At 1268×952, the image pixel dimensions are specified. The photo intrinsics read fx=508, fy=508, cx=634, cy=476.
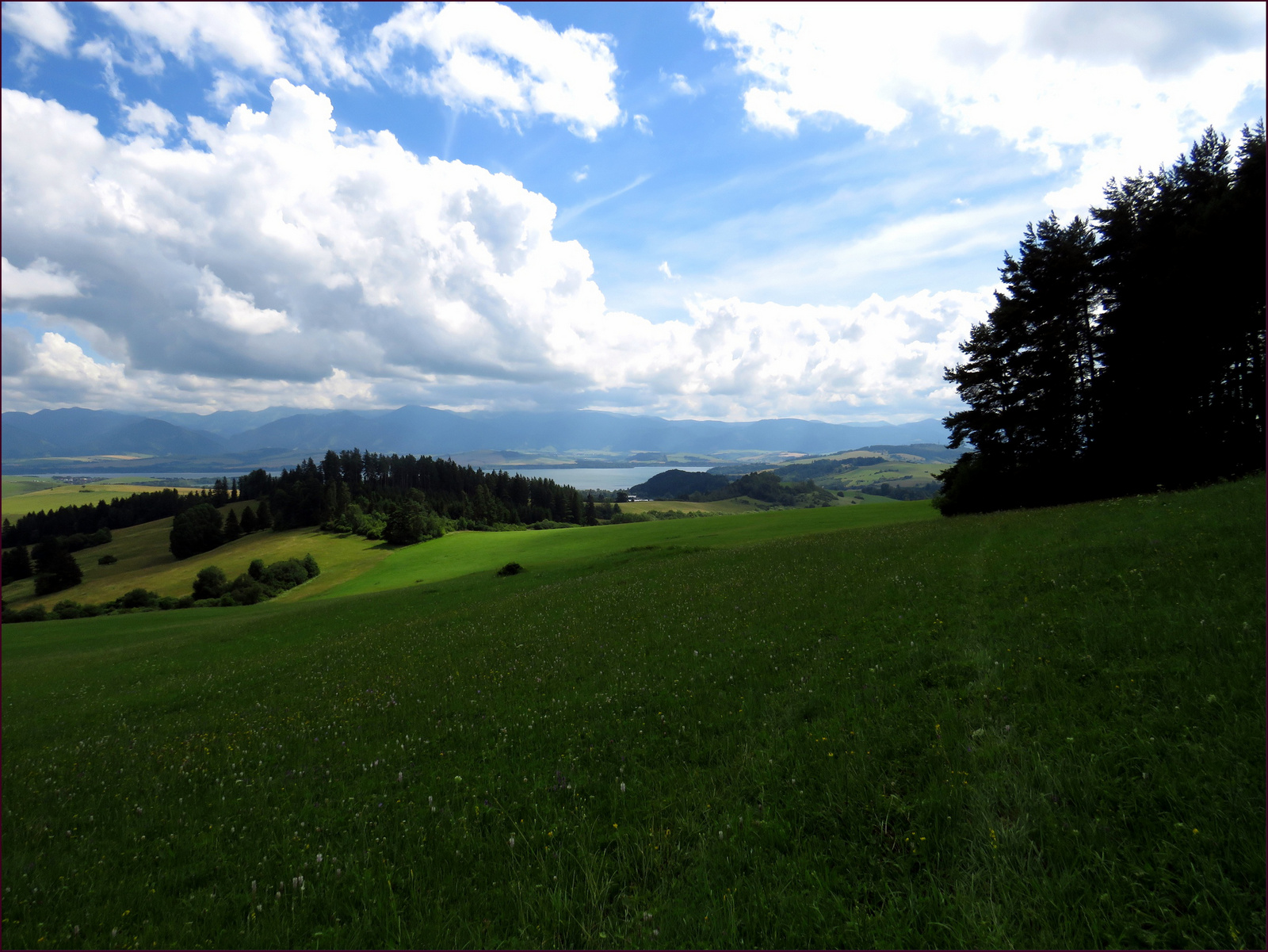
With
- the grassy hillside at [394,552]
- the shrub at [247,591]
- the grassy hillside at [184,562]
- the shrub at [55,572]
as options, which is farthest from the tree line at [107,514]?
the shrub at [247,591]

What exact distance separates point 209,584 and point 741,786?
105 meters

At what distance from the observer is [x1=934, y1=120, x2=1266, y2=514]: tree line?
28781 mm

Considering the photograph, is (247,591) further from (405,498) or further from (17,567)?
(17,567)

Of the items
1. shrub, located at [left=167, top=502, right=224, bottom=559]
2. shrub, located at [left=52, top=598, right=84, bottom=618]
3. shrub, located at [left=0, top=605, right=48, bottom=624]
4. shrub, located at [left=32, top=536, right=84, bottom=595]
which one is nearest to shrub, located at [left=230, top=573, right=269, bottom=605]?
shrub, located at [left=52, top=598, right=84, bottom=618]

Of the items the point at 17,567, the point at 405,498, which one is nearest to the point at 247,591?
the point at 405,498

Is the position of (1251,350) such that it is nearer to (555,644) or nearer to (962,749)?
(962,749)

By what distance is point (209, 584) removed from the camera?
8325 centimetres

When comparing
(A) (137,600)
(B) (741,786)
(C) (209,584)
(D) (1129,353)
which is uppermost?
(D) (1129,353)

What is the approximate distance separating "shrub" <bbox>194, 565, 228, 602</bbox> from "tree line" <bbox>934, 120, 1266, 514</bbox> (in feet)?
342

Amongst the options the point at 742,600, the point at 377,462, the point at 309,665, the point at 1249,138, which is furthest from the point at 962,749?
the point at 377,462

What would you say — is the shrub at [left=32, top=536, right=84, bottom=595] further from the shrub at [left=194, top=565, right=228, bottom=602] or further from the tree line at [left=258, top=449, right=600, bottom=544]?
the tree line at [left=258, top=449, right=600, bottom=544]

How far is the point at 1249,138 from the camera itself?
28562 millimetres

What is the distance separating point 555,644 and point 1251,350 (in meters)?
43.2

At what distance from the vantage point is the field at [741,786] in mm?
4641
